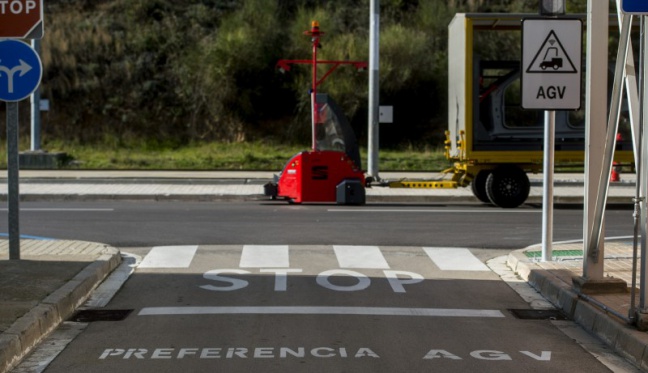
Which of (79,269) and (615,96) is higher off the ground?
(615,96)

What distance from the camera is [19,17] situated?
10.6 m

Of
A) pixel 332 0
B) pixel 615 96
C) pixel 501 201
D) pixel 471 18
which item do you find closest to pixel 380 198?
pixel 501 201

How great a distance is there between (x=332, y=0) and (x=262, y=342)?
134 ft

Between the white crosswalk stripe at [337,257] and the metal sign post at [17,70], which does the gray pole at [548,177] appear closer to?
the white crosswalk stripe at [337,257]

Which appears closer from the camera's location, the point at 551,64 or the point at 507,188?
the point at 551,64

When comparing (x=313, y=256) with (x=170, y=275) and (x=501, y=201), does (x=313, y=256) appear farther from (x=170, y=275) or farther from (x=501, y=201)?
(x=501, y=201)

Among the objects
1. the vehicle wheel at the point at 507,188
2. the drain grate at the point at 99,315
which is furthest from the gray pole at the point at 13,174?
the vehicle wheel at the point at 507,188

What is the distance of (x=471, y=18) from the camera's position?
19047mm

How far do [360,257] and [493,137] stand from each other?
8091 mm

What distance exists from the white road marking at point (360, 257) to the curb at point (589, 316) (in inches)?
67.9

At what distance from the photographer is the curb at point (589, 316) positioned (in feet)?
23.9

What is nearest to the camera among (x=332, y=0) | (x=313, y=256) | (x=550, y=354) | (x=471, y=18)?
(x=550, y=354)

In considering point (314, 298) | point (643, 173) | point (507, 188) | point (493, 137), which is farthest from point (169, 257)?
point (493, 137)

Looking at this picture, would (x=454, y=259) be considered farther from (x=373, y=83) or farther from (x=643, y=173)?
(x=373, y=83)
